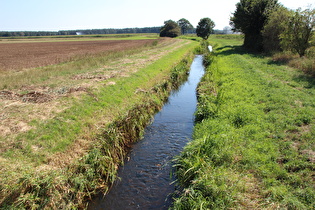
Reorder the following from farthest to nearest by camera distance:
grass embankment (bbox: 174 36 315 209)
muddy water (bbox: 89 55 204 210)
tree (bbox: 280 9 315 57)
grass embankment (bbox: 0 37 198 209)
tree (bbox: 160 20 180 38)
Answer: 1. tree (bbox: 160 20 180 38)
2. tree (bbox: 280 9 315 57)
3. muddy water (bbox: 89 55 204 210)
4. grass embankment (bbox: 0 37 198 209)
5. grass embankment (bbox: 174 36 315 209)

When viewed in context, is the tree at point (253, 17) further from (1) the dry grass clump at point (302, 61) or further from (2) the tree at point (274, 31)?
(1) the dry grass clump at point (302, 61)

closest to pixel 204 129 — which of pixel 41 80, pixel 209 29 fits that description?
pixel 41 80

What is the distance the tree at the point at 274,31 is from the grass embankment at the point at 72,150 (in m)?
22.1

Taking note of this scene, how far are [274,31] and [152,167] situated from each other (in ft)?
87.3

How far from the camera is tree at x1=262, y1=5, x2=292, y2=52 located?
2516 cm

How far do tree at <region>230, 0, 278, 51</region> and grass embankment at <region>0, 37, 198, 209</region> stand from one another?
26.6 metres

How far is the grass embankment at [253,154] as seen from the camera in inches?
195

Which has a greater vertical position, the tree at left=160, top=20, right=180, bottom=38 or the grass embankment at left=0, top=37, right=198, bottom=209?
the tree at left=160, top=20, right=180, bottom=38

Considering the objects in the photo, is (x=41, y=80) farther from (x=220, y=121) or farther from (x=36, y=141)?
(x=220, y=121)

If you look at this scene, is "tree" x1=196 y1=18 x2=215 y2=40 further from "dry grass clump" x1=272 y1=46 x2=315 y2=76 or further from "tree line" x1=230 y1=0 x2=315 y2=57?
"dry grass clump" x1=272 y1=46 x2=315 y2=76

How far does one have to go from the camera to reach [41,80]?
1445 centimetres

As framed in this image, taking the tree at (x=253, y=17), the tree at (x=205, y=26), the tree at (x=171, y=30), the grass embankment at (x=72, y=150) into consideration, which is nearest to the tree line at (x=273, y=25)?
the tree at (x=253, y=17)

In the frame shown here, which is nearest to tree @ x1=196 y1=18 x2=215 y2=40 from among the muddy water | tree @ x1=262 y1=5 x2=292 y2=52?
tree @ x1=262 y1=5 x2=292 y2=52

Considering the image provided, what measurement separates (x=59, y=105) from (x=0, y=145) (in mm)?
3432
